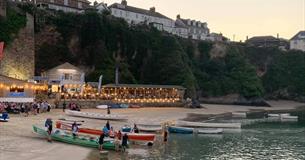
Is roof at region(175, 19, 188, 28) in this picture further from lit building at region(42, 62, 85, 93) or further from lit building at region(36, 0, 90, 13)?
lit building at region(42, 62, 85, 93)

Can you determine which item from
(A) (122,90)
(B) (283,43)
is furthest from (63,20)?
(B) (283,43)

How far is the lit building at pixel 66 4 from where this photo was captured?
97.4 meters

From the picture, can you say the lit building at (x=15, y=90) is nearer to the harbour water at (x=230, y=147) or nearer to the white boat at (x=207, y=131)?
the harbour water at (x=230, y=147)

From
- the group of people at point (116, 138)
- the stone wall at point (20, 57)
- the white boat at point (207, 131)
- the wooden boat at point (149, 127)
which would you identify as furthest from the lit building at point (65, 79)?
the group of people at point (116, 138)

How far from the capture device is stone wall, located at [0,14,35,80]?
63125 millimetres

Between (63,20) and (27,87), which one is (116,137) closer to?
(27,87)

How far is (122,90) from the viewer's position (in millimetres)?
76500

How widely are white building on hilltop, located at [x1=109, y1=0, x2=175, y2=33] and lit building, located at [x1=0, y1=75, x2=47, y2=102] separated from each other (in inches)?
2167

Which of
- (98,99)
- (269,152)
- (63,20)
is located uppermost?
(63,20)

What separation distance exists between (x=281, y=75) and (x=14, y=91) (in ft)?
309

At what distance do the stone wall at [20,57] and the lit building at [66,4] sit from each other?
85.4 feet

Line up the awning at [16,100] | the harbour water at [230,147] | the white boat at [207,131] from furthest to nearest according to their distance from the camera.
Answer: the awning at [16,100], the white boat at [207,131], the harbour water at [230,147]

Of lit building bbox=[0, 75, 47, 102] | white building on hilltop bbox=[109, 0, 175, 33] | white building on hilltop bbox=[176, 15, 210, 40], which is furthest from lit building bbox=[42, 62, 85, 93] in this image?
white building on hilltop bbox=[176, 15, 210, 40]

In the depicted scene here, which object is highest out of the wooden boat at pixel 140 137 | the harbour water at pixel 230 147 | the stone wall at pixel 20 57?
the stone wall at pixel 20 57
